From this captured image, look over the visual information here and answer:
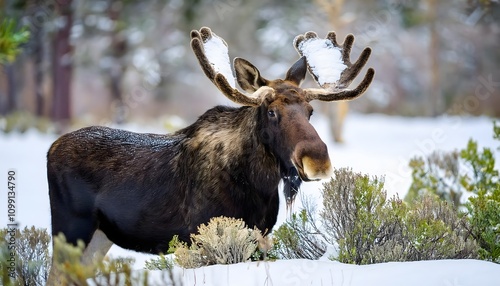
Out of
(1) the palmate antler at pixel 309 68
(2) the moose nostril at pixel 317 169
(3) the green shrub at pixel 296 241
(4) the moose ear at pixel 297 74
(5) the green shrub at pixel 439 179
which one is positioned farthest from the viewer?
(5) the green shrub at pixel 439 179

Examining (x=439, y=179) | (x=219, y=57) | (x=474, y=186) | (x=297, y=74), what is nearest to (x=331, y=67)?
(x=297, y=74)

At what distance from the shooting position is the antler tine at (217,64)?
16.8 feet

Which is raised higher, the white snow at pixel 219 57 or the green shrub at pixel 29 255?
the white snow at pixel 219 57

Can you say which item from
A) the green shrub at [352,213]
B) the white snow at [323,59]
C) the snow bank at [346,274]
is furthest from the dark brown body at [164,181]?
the white snow at [323,59]

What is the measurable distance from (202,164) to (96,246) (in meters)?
1.15

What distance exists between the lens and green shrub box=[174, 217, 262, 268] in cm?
482

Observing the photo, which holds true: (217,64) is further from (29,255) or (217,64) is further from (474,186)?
(474,186)

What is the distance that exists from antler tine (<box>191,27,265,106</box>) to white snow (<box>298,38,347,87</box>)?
78 cm

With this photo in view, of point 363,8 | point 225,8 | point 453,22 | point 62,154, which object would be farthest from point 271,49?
point 62,154

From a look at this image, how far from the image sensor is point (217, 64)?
17.7 ft

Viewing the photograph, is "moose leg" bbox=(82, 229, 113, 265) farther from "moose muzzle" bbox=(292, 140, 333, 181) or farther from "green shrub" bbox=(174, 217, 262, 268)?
"moose muzzle" bbox=(292, 140, 333, 181)

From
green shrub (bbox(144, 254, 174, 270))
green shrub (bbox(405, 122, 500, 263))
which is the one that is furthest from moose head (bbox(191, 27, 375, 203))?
green shrub (bbox(405, 122, 500, 263))

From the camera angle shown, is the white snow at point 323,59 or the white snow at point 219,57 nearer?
the white snow at point 219,57

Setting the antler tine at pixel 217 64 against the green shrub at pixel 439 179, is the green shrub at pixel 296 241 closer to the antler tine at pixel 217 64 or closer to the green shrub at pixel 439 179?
the antler tine at pixel 217 64
